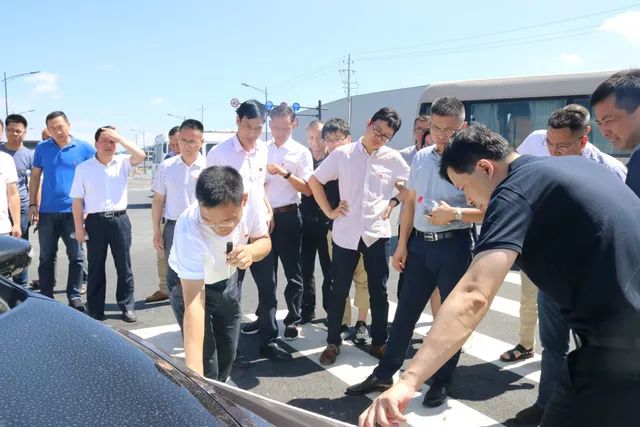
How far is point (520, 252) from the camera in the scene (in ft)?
5.19

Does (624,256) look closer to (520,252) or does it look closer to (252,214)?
(520,252)

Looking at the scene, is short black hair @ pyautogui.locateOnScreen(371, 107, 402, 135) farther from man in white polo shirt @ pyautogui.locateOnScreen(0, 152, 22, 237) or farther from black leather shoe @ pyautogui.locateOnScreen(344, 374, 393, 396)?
man in white polo shirt @ pyautogui.locateOnScreen(0, 152, 22, 237)

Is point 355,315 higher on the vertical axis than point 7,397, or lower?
lower

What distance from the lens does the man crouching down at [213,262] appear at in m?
2.45

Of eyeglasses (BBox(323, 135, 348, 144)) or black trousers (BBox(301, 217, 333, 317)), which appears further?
eyeglasses (BBox(323, 135, 348, 144))

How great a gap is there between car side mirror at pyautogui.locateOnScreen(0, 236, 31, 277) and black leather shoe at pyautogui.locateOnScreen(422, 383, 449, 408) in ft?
8.26

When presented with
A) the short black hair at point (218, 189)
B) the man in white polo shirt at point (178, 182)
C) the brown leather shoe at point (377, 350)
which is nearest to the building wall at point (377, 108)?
the man in white polo shirt at point (178, 182)

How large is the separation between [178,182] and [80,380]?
3.77 m

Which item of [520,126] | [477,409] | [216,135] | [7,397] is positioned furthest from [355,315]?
[216,135]

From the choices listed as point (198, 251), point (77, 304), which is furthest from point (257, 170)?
point (77, 304)

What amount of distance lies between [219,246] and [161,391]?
139 cm

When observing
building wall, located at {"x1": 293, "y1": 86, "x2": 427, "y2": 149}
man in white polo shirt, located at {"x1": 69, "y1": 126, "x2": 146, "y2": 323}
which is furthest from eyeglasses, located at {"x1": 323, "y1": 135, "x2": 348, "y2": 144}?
building wall, located at {"x1": 293, "y1": 86, "x2": 427, "y2": 149}

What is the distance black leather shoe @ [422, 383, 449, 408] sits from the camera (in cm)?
340

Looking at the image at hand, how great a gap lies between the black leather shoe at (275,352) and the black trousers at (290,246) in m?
0.52
